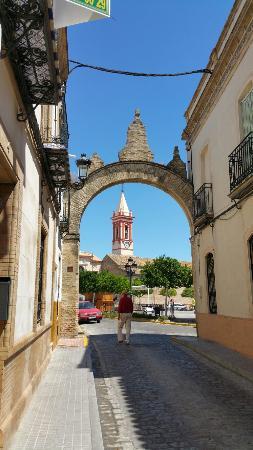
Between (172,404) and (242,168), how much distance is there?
5.65m

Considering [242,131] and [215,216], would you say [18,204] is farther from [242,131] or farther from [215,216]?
[215,216]

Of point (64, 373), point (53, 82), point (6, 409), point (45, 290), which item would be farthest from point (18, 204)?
point (64, 373)

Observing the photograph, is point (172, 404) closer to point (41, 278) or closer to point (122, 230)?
point (41, 278)

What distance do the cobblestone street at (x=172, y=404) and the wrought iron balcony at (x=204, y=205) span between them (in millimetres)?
4275

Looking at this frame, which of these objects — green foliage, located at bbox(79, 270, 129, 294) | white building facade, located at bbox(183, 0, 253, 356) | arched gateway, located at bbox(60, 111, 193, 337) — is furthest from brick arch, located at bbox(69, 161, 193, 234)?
green foliage, located at bbox(79, 270, 129, 294)

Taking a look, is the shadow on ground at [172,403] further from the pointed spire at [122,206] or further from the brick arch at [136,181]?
the pointed spire at [122,206]

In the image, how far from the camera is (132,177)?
16.9 metres

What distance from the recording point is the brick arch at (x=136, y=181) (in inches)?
639

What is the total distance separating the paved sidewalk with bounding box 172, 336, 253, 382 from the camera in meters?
7.81

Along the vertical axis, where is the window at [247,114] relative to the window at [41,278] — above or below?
above

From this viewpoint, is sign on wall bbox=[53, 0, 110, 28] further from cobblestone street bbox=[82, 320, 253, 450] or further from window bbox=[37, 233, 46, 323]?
window bbox=[37, 233, 46, 323]

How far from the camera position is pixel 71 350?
1104cm

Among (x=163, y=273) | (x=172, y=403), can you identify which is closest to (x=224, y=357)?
(x=172, y=403)

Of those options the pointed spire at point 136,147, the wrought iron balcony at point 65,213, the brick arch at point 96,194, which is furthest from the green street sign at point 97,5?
the pointed spire at point 136,147
